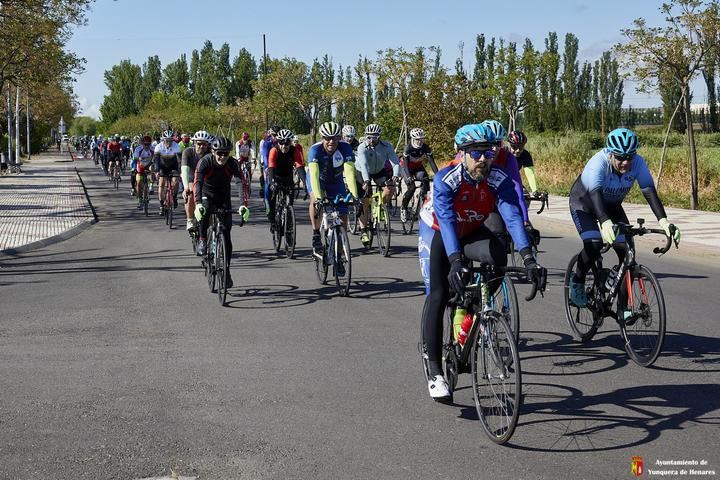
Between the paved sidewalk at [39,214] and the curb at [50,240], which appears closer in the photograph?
the curb at [50,240]

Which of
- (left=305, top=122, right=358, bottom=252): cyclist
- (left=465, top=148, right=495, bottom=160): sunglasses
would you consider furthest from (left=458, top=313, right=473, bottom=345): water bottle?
(left=305, top=122, right=358, bottom=252): cyclist

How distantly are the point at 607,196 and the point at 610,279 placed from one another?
0.67m

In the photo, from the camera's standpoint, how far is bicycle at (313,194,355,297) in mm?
9969

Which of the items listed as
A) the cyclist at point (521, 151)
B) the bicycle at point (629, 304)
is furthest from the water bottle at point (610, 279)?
the cyclist at point (521, 151)

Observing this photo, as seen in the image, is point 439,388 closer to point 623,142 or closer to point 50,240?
point 623,142

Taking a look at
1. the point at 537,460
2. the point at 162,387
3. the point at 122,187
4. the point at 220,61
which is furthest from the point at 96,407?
the point at 220,61

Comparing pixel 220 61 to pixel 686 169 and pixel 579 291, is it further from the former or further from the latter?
pixel 579 291

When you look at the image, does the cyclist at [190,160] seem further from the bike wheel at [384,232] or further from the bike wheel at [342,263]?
the bike wheel at [384,232]

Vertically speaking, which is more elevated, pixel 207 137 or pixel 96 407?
pixel 207 137

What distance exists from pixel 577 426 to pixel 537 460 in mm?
657

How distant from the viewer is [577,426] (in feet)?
16.9

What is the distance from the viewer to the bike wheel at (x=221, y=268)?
946cm

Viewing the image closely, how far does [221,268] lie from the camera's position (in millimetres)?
9695

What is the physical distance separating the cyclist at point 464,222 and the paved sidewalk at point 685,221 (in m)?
8.50
